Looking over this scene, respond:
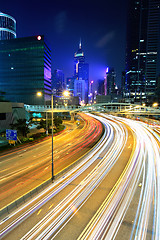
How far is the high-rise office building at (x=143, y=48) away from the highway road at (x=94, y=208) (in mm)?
144958

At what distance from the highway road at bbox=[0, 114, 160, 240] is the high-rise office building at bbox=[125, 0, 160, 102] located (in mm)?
144958

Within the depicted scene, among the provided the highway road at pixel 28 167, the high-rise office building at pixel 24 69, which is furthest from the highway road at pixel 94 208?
the high-rise office building at pixel 24 69

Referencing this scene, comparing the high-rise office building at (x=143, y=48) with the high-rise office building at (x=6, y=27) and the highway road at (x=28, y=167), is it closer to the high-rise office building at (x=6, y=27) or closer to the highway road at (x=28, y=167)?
Result: the highway road at (x=28, y=167)

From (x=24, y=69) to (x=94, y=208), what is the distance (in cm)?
9502

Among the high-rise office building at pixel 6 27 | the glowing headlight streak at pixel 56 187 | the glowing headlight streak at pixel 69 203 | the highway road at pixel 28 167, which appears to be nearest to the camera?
the glowing headlight streak at pixel 69 203

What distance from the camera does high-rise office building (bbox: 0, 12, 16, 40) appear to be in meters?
147

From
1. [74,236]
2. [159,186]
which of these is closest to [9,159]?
[74,236]

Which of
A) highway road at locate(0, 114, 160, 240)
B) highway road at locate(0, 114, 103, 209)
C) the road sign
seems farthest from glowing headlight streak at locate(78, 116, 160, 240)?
the road sign

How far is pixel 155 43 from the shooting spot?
5704 inches

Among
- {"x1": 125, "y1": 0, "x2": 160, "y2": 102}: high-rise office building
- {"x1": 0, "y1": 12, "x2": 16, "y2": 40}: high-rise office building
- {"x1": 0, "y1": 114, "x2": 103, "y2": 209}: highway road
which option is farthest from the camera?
{"x1": 0, "y1": 12, "x2": 16, "y2": 40}: high-rise office building

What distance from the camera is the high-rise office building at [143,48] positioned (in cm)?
14300

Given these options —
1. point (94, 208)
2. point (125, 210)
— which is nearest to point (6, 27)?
point (94, 208)

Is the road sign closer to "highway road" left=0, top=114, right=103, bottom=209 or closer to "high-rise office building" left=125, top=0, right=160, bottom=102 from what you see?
"highway road" left=0, top=114, right=103, bottom=209

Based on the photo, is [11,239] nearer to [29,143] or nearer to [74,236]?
[74,236]
